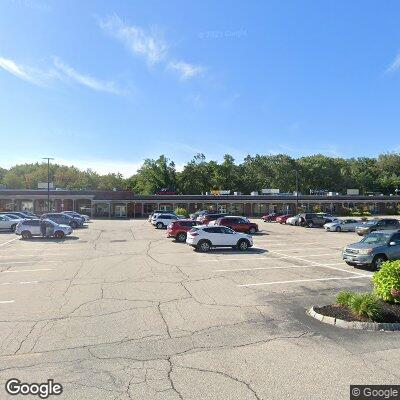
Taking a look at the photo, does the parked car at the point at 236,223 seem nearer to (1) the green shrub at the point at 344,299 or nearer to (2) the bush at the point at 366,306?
(1) the green shrub at the point at 344,299

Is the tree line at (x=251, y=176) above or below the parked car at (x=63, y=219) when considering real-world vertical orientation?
above

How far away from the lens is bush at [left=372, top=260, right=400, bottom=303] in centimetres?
989

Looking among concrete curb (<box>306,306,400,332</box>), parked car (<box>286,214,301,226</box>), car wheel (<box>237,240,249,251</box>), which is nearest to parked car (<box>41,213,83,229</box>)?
car wheel (<box>237,240,249,251</box>)

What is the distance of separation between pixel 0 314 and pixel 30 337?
2.24 meters

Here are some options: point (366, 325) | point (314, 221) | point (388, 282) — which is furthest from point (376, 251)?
point (314, 221)

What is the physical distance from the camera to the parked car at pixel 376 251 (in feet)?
57.6

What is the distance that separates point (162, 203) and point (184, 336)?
224 feet

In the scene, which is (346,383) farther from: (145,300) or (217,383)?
(145,300)

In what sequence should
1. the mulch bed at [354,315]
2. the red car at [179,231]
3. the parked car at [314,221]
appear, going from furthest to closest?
the parked car at [314,221] → the red car at [179,231] → the mulch bed at [354,315]

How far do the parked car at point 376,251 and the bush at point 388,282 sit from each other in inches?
302

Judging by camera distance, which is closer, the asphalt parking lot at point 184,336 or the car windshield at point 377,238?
the asphalt parking lot at point 184,336

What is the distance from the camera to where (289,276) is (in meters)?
15.7

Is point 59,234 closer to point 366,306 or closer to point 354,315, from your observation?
point 354,315

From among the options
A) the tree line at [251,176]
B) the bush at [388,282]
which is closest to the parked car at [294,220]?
the bush at [388,282]
